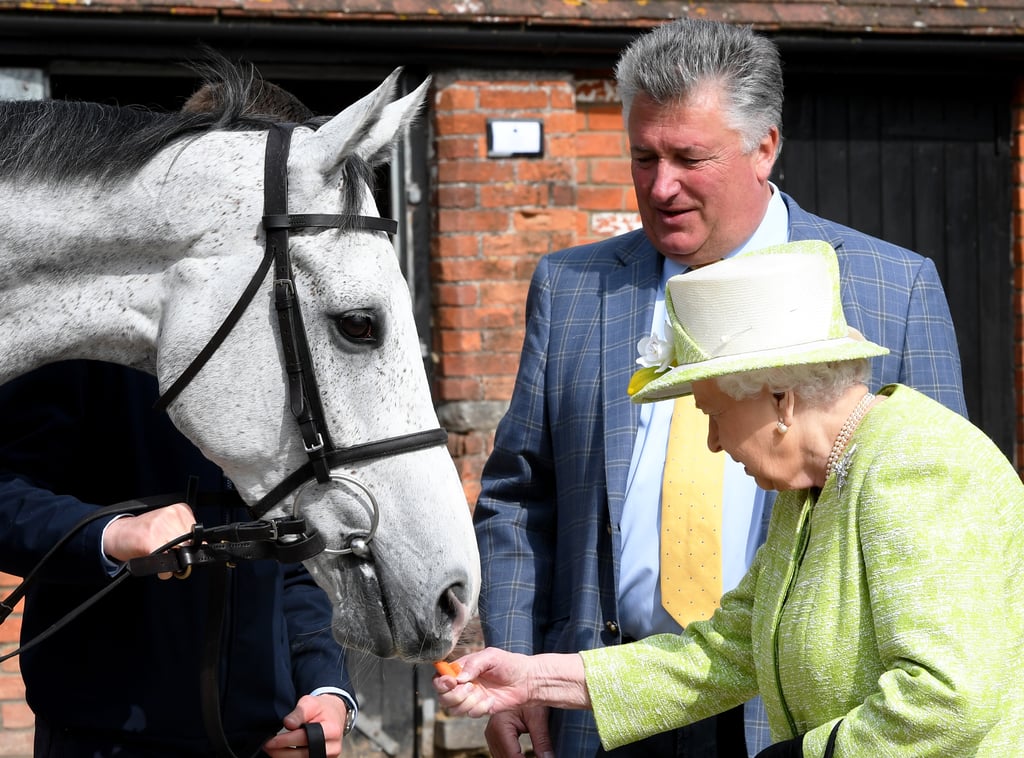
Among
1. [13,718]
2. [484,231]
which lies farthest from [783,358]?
[13,718]

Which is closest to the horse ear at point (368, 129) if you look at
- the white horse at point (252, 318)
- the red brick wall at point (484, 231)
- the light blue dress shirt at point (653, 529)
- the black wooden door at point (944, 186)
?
the white horse at point (252, 318)

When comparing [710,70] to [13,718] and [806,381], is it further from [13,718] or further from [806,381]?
[13,718]

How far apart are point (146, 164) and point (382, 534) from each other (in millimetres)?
809

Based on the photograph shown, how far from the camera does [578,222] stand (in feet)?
17.2

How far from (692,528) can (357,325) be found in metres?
0.80

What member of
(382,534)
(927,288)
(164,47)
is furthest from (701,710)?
(164,47)

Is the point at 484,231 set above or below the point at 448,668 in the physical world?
above

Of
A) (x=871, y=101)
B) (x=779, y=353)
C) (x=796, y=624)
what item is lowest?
(x=796, y=624)

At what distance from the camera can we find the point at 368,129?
233 centimetres

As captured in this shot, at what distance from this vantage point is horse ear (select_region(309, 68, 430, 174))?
2287mm

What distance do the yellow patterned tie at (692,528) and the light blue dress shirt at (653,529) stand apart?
30 millimetres

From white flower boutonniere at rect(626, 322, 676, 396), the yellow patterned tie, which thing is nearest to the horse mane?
white flower boutonniere at rect(626, 322, 676, 396)

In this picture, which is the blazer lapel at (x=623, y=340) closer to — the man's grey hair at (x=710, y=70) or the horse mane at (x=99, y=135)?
the man's grey hair at (x=710, y=70)

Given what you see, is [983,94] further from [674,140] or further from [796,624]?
[796,624]
